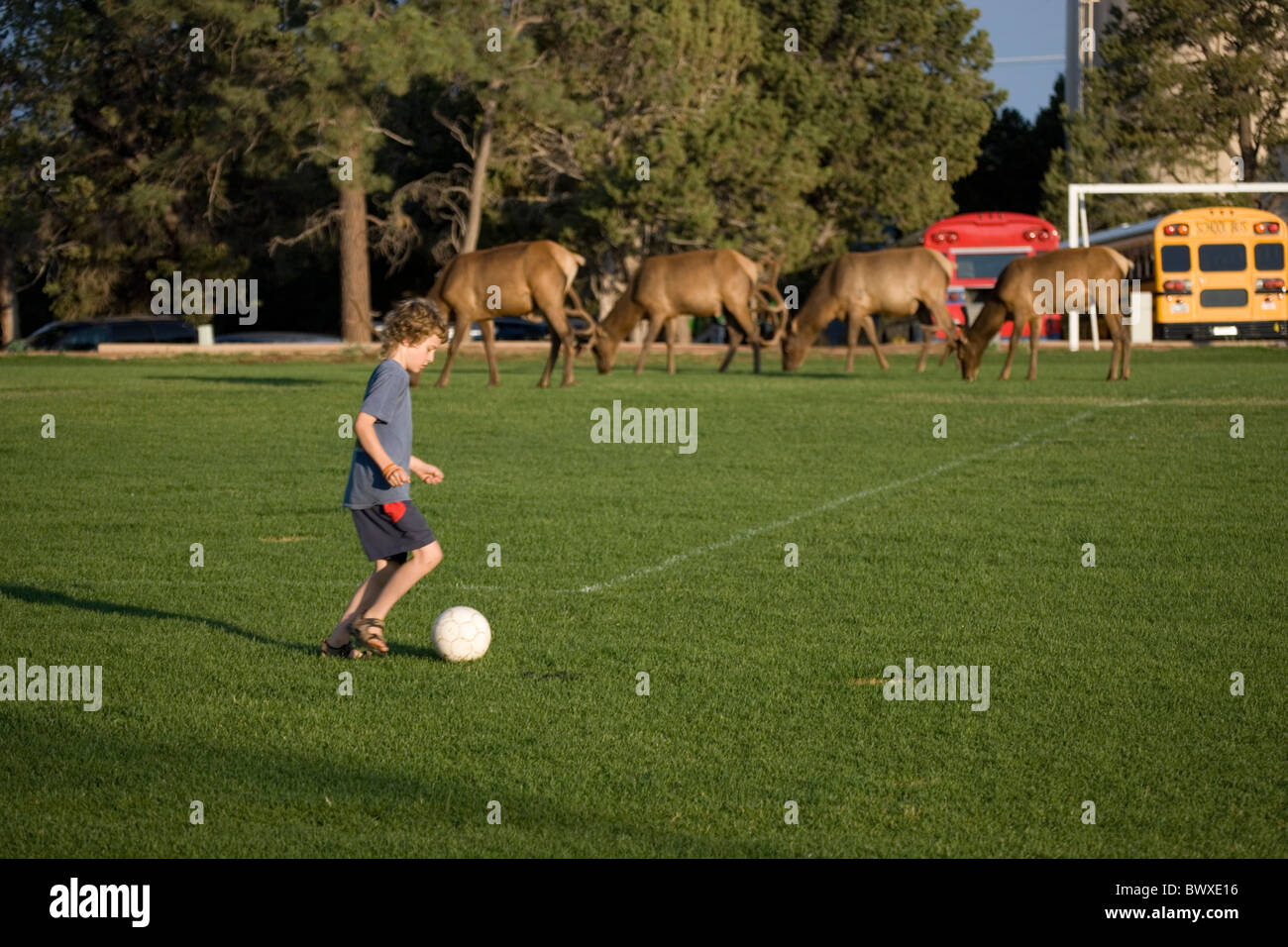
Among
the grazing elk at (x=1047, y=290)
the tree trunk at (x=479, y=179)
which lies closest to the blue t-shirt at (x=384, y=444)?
the grazing elk at (x=1047, y=290)

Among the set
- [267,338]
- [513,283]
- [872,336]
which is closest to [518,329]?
[267,338]

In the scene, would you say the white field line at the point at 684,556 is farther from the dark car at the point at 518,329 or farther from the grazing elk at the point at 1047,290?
the dark car at the point at 518,329

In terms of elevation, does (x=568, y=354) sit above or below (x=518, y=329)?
below

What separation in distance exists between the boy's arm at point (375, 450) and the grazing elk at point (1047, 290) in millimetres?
20514

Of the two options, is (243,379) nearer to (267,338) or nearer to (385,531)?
(267,338)

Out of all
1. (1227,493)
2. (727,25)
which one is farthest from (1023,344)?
(1227,493)

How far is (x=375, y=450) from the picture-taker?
7523mm

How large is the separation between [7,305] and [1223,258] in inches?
1424

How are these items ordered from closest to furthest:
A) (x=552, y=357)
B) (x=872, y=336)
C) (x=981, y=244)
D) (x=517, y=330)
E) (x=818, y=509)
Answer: (x=818, y=509)
(x=552, y=357)
(x=872, y=336)
(x=981, y=244)
(x=517, y=330)

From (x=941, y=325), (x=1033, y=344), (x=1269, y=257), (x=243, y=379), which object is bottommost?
(x=243, y=379)

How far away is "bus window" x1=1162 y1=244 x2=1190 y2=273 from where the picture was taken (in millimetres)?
39156

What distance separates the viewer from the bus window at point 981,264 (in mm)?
41906

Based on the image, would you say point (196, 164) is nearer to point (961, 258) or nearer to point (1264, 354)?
point (961, 258)

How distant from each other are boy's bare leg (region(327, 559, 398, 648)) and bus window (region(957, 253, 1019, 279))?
1406 inches
